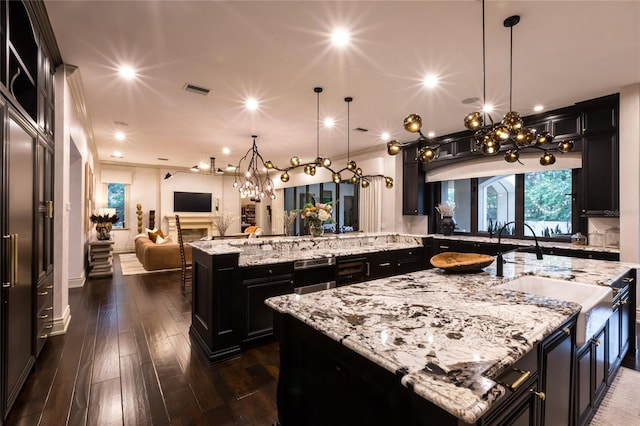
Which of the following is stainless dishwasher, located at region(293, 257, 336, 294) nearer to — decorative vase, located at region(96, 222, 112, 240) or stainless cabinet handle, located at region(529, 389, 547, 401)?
stainless cabinet handle, located at region(529, 389, 547, 401)

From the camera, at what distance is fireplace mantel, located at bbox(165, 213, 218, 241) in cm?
1015

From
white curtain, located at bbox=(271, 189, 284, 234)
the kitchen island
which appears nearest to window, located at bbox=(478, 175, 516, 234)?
the kitchen island

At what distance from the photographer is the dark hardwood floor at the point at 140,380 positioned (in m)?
2.00

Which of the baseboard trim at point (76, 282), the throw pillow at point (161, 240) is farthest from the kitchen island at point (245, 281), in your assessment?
the throw pillow at point (161, 240)

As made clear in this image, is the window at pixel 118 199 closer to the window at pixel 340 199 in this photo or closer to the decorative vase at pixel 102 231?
the decorative vase at pixel 102 231

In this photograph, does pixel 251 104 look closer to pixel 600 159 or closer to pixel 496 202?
pixel 496 202

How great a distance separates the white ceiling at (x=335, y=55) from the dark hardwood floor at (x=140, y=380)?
291 cm

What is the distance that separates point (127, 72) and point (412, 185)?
524cm

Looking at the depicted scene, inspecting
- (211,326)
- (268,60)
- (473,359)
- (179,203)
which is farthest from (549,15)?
(179,203)

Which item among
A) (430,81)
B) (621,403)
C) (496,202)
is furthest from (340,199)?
(621,403)

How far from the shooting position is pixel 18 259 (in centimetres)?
200

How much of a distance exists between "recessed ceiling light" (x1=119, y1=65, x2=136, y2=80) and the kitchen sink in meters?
4.07

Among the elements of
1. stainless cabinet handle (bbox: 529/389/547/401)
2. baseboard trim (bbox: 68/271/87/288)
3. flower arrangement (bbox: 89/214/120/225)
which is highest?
flower arrangement (bbox: 89/214/120/225)

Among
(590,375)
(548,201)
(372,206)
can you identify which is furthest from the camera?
(372,206)
